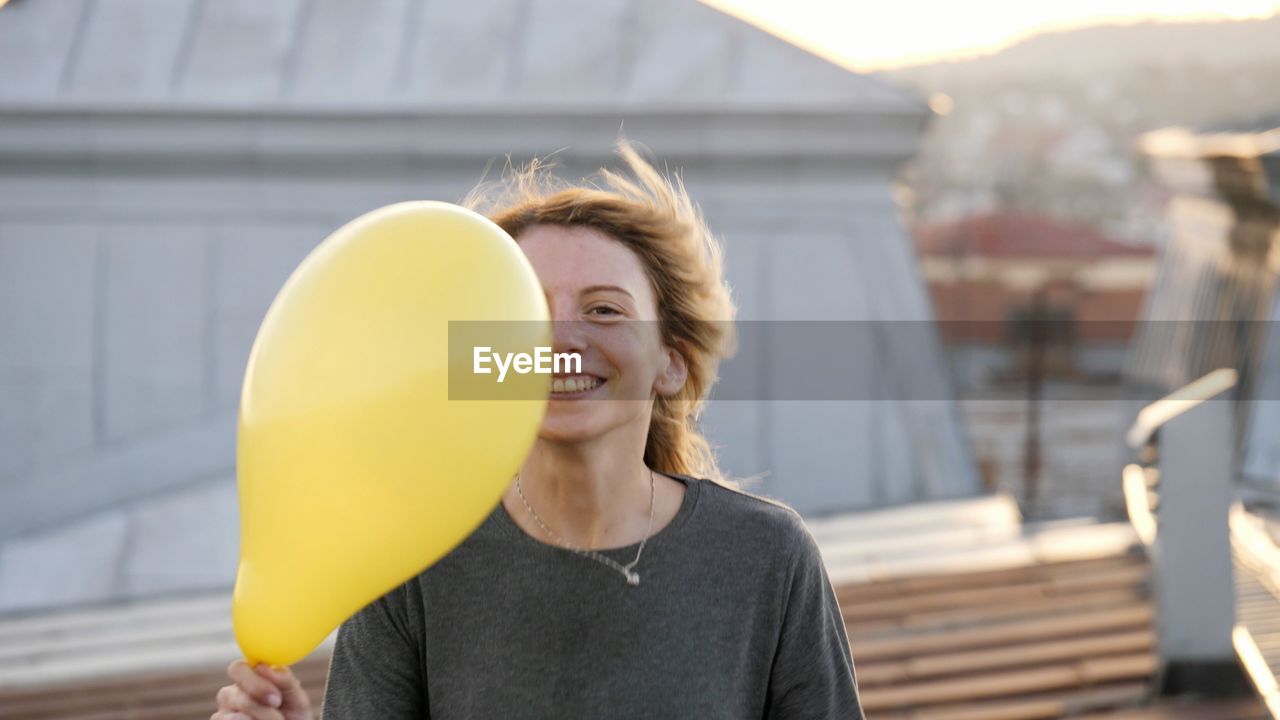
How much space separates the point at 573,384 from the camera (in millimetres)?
1532

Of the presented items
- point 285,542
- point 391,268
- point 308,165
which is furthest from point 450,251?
point 308,165

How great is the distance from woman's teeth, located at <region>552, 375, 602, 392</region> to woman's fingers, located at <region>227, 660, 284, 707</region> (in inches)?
17.2

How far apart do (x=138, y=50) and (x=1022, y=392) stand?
37566 millimetres

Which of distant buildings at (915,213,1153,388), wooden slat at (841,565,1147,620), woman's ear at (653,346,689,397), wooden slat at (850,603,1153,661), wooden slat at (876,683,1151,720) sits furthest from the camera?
distant buildings at (915,213,1153,388)

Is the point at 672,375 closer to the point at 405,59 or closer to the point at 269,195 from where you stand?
the point at 269,195

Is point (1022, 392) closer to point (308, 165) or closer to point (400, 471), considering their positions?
point (308, 165)

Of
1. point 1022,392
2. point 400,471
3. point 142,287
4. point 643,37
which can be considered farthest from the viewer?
point 1022,392

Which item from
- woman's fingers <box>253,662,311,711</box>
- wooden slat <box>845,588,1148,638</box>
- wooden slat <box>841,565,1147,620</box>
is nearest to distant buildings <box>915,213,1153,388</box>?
wooden slat <box>841,565,1147,620</box>

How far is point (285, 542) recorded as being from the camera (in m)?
1.43

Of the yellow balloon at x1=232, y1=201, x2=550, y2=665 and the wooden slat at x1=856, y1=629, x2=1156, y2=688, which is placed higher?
the yellow balloon at x1=232, y1=201, x2=550, y2=665

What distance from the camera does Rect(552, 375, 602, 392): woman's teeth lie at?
1.53 m

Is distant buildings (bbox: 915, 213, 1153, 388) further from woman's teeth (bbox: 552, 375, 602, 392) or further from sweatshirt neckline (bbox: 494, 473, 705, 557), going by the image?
woman's teeth (bbox: 552, 375, 602, 392)

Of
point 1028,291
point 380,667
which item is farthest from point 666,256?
point 1028,291

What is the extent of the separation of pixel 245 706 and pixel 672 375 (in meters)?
0.67
